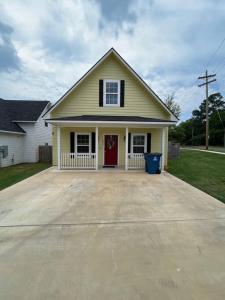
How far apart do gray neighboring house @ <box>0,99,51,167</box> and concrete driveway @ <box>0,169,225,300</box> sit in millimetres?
8882

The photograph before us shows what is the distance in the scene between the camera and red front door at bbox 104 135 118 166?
12492 millimetres

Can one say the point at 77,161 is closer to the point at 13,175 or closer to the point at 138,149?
the point at 13,175

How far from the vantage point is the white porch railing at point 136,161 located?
11.6m

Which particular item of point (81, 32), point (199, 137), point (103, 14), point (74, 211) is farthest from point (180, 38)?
point (199, 137)

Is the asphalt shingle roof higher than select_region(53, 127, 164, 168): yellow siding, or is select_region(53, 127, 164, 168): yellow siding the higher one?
the asphalt shingle roof

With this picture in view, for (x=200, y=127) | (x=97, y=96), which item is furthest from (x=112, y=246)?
(x=200, y=127)

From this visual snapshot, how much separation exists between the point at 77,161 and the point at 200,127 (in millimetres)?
62689

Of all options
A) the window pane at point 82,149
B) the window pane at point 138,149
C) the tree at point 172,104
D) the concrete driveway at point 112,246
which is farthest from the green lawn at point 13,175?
the tree at point 172,104

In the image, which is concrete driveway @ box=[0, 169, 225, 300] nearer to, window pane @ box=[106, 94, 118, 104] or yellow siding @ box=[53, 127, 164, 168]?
yellow siding @ box=[53, 127, 164, 168]

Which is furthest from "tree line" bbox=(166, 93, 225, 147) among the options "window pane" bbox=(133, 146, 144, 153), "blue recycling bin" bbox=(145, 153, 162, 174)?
"blue recycling bin" bbox=(145, 153, 162, 174)

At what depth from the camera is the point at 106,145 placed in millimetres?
12500

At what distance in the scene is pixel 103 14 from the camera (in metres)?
10.6

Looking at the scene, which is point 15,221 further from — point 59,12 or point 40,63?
point 40,63

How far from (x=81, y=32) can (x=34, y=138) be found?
8.92 m
